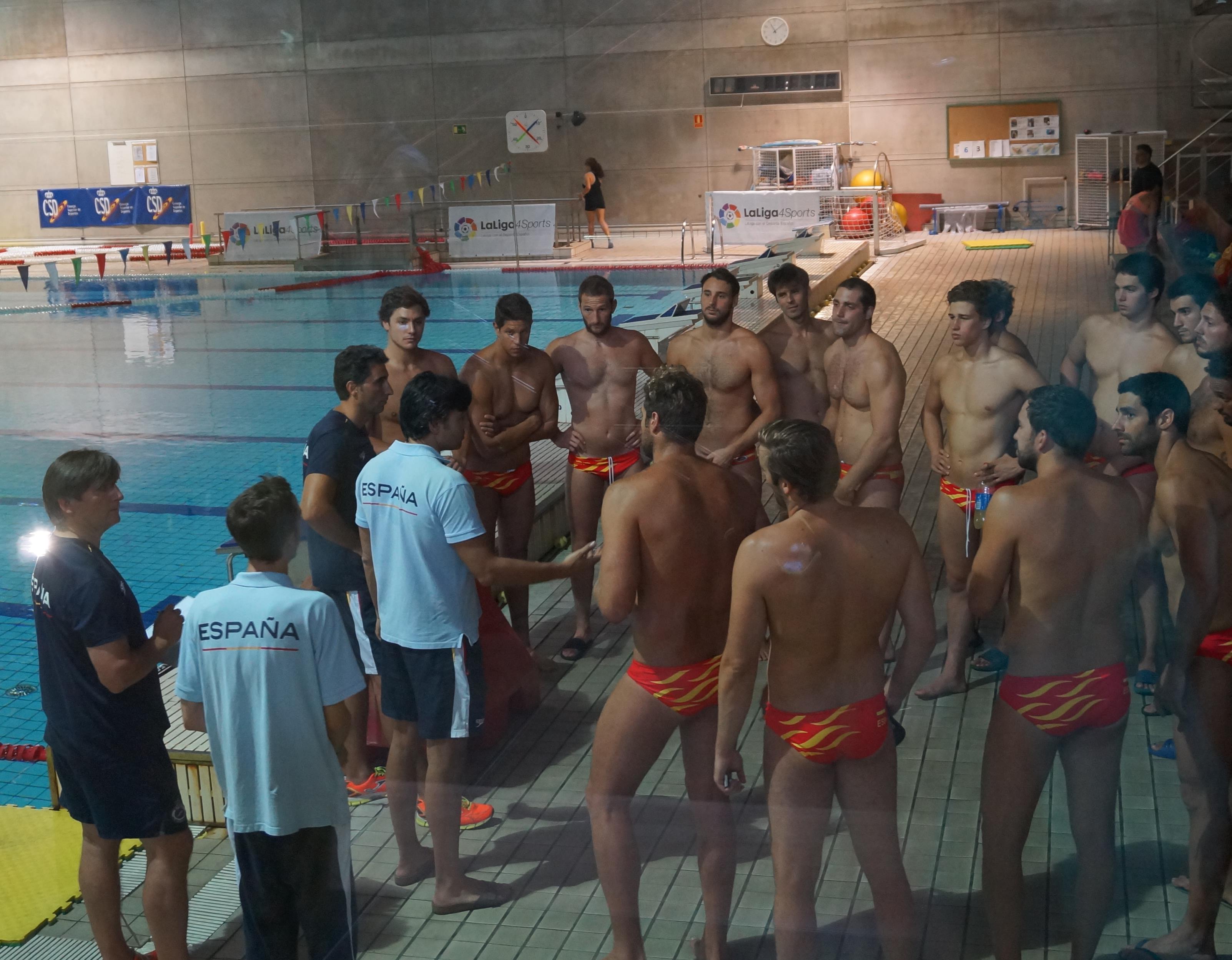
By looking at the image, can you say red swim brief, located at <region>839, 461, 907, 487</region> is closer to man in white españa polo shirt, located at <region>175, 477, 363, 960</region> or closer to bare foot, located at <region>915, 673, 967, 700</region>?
bare foot, located at <region>915, 673, 967, 700</region>

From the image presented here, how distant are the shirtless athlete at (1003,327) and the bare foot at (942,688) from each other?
3.12ft

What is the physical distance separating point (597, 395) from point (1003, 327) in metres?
1.32

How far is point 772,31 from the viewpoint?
15.4 feet

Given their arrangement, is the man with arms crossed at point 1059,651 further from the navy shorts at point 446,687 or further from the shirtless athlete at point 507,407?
the shirtless athlete at point 507,407

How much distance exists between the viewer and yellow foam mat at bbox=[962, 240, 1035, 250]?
15.5 ft

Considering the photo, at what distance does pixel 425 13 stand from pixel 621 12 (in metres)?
0.80

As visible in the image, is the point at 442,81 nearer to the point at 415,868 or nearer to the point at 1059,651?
the point at 415,868

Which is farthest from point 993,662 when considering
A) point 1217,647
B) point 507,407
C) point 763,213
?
point 763,213

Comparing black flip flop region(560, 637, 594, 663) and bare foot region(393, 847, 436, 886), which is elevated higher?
black flip flop region(560, 637, 594, 663)

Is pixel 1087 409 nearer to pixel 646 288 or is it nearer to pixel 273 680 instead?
pixel 273 680

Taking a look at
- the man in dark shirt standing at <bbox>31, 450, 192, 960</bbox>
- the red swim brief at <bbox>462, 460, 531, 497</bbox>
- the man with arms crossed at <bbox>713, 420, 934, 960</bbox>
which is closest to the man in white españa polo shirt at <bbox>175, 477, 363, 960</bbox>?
the man in dark shirt standing at <bbox>31, 450, 192, 960</bbox>

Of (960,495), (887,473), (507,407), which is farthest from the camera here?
(507,407)

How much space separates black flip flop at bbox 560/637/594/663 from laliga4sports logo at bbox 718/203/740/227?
3232 millimetres

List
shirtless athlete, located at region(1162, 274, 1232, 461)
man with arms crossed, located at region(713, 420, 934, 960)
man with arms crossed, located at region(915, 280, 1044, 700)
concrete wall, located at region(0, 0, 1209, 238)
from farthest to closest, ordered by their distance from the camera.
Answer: concrete wall, located at region(0, 0, 1209, 238) < man with arms crossed, located at region(915, 280, 1044, 700) < shirtless athlete, located at region(1162, 274, 1232, 461) < man with arms crossed, located at region(713, 420, 934, 960)
